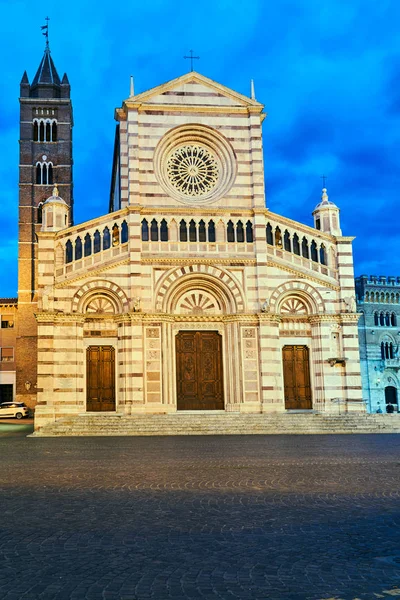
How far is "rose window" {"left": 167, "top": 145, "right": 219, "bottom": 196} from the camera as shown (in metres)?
32.8

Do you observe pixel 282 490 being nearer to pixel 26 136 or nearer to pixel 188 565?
pixel 188 565

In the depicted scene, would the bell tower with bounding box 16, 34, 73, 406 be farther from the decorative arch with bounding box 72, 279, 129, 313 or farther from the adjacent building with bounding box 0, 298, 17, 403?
the decorative arch with bounding box 72, 279, 129, 313

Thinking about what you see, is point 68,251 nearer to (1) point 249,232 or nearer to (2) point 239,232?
(2) point 239,232

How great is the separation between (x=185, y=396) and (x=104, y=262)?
7690 millimetres

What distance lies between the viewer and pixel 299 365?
104 ft

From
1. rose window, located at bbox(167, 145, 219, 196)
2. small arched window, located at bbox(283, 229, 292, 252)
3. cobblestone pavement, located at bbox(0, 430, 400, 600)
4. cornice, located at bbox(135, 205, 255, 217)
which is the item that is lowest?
cobblestone pavement, located at bbox(0, 430, 400, 600)

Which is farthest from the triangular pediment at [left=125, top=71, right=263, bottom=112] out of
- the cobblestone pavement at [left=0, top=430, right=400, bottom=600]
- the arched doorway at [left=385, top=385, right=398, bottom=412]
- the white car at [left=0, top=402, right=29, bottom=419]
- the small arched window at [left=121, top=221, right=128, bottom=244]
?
the arched doorway at [left=385, top=385, right=398, bottom=412]

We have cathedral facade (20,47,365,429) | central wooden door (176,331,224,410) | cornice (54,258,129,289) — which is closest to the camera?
cathedral facade (20,47,365,429)

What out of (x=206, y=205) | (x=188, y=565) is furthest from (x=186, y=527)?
(x=206, y=205)

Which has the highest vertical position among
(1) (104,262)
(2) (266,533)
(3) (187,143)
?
(3) (187,143)

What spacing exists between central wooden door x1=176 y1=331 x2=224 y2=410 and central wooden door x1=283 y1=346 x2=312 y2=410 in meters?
3.36

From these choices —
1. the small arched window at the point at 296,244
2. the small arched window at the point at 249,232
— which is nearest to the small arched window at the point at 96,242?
the small arched window at the point at 249,232

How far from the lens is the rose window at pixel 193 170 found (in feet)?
108

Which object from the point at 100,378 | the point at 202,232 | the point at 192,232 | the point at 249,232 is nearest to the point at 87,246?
the point at 192,232
